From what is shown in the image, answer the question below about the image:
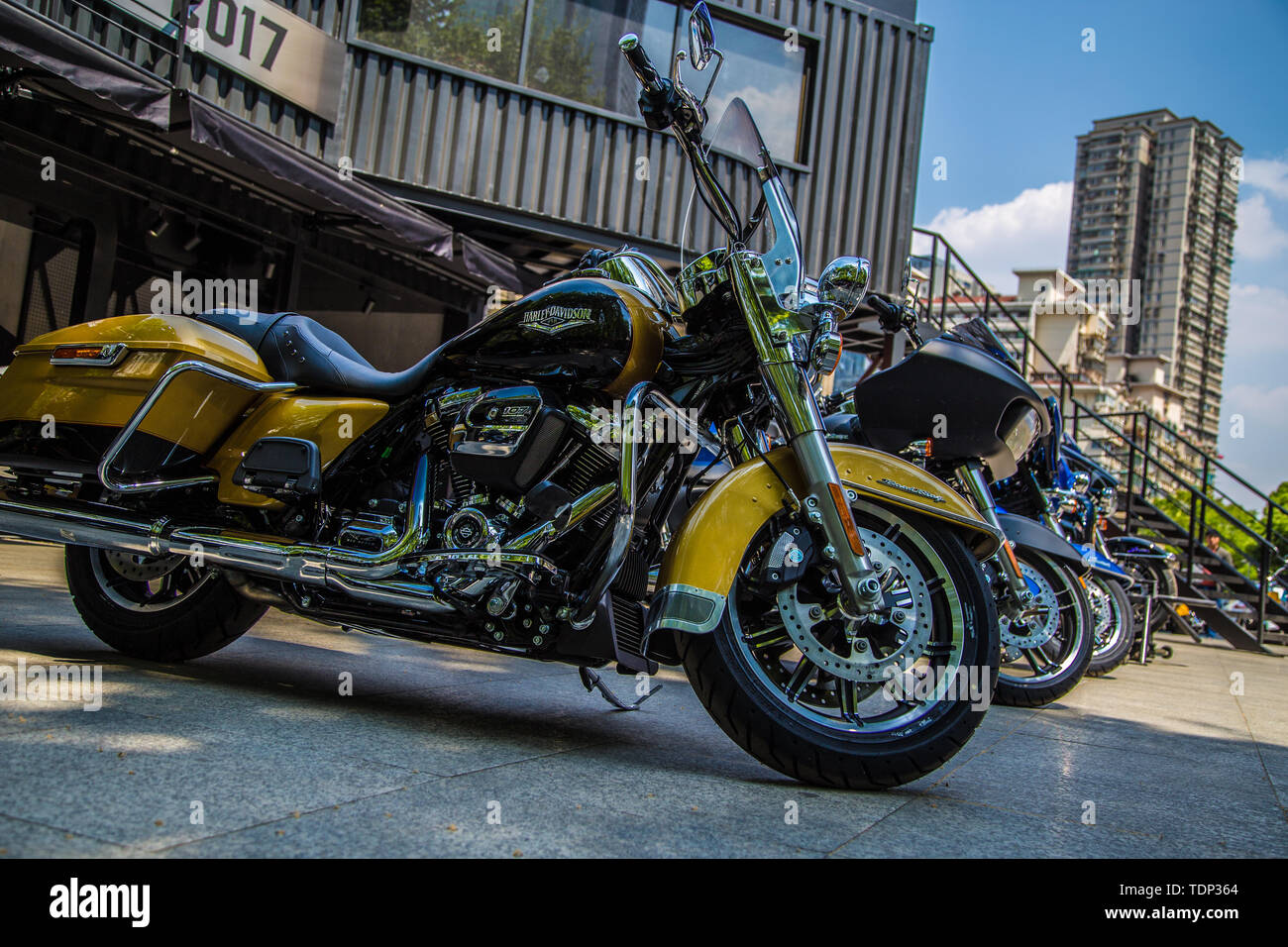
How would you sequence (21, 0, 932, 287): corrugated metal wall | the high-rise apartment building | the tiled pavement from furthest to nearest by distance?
the high-rise apartment building, (21, 0, 932, 287): corrugated metal wall, the tiled pavement

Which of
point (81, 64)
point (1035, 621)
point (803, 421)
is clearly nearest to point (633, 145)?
point (81, 64)

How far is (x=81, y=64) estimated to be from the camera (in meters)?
4.79

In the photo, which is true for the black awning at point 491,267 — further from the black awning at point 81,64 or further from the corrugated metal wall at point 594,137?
the black awning at point 81,64

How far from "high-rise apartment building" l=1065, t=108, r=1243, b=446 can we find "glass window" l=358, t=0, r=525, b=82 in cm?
11419

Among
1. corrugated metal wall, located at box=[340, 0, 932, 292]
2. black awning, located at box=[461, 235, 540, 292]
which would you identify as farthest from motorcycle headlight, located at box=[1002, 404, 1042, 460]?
corrugated metal wall, located at box=[340, 0, 932, 292]

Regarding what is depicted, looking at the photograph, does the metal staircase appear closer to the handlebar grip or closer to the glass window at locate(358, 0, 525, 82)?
the glass window at locate(358, 0, 525, 82)

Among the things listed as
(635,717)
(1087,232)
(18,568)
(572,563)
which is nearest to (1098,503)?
(635,717)

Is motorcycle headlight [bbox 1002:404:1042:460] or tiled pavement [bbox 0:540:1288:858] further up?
motorcycle headlight [bbox 1002:404:1042:460]

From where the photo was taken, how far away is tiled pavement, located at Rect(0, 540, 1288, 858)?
1.81 metres

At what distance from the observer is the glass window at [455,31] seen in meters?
8.89

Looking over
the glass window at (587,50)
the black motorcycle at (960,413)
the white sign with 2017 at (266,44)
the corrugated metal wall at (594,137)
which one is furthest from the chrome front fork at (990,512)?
the glass window at (587,50)

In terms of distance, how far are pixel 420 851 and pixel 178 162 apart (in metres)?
7.10

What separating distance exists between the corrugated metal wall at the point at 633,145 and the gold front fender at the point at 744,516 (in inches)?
281

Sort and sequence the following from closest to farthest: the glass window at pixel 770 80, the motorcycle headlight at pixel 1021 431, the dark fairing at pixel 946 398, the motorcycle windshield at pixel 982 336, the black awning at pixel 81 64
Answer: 1. the dark fairing at pixel 946 398
2. the motorcycle headlight at pixel 1021 431
3. the motorcycle windshield at pixel 982 336
4. the black awning at pixel 81 64
5. the glass window at pixel 770 80
